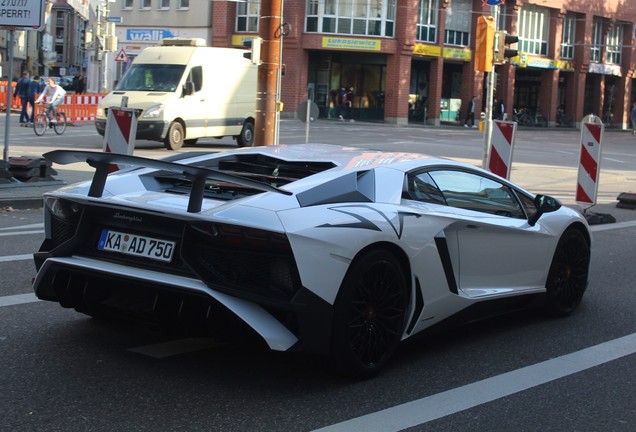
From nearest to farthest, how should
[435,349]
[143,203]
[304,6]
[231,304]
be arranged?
[231,304]
[143,203]
[435,349]
[304,6]

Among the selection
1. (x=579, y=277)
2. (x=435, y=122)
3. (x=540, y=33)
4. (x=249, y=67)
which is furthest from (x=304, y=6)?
(x=579, y=277)

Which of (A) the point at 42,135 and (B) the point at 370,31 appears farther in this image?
(B) the point at 370,31

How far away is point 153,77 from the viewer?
24578mm

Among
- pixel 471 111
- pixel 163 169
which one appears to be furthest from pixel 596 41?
pixel 163 169

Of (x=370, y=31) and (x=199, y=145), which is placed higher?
(x=370, y=31)

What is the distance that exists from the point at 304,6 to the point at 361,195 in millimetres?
48508

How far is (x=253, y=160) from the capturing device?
622 cm

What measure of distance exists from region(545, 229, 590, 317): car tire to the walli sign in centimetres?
5153

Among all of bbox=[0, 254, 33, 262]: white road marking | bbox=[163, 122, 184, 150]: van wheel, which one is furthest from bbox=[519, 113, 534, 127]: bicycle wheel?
bbox=[0, 254, 33, 262]: white road marking

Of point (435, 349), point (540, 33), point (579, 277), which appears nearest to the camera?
point (435, 349)

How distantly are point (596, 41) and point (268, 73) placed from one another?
2229 inches

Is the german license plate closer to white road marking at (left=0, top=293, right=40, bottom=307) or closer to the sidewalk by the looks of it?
white road marking at (left=0, top=293, right=40, bottom=307)

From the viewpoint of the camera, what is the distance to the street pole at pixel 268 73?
54.6ft

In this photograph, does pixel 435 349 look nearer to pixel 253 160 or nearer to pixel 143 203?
pixel 253 160
